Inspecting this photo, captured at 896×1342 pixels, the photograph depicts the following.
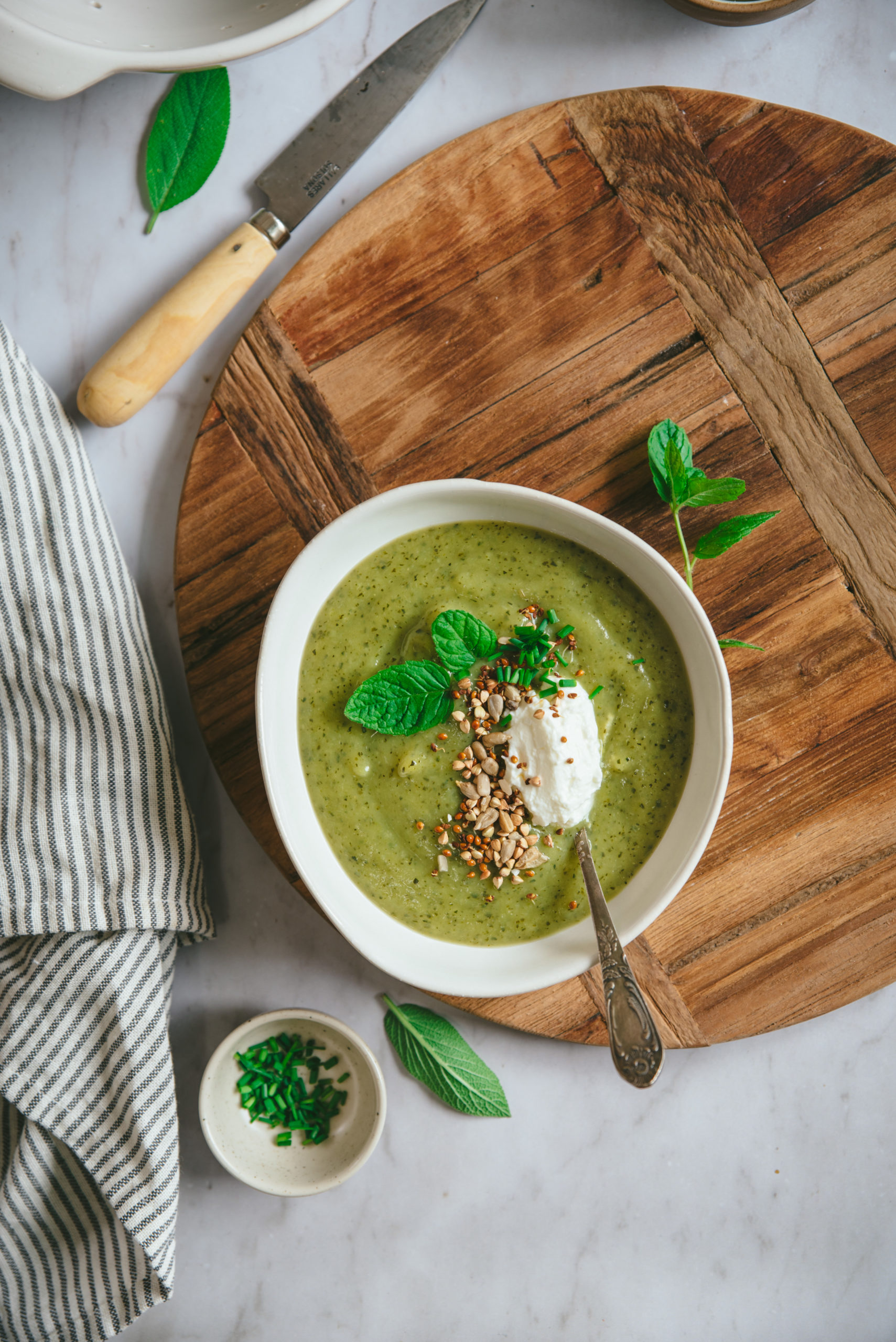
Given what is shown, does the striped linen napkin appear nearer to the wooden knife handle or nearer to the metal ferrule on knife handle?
the wooden knife handle

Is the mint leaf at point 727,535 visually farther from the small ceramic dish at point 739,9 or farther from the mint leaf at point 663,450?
the small ceramic dish at point 739,9

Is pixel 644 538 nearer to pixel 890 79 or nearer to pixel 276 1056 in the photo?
pixel 890 79

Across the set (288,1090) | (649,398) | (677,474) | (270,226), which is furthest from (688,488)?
(288,1090)

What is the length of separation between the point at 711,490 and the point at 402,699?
2.53 feet

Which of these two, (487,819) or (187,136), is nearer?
(487,819)

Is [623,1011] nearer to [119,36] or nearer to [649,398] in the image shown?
[649,398]

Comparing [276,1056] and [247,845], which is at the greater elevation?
[247,845]

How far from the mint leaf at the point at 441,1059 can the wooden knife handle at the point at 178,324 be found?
152 cm

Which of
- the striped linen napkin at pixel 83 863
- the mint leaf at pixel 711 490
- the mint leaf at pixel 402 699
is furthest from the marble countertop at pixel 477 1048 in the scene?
the mint leaf at pixel 711 490

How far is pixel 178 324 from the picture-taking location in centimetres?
187

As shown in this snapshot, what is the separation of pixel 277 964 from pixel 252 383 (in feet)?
4.39

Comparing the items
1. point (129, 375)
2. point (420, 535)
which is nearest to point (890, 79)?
point (420, 535)

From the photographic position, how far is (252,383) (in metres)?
1.87

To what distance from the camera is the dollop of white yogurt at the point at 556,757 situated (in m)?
1.59
